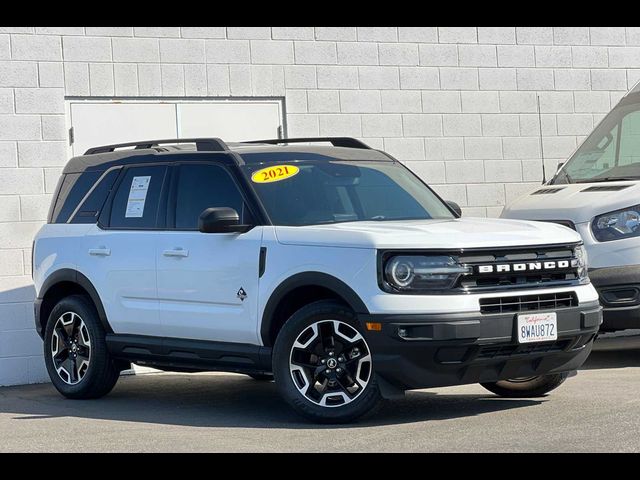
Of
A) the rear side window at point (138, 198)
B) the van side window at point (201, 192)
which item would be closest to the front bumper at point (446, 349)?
the van side window at point (201, 192)

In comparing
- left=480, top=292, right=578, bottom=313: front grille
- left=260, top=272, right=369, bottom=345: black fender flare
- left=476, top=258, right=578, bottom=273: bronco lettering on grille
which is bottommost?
left=480, top=292, right=578, bottom=313: front grille

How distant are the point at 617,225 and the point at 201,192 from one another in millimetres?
3445

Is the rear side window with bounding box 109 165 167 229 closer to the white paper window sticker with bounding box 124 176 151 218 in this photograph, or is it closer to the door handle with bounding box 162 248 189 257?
the white paper window sticker with bounding box 124 176 151 218

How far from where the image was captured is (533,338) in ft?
26.3

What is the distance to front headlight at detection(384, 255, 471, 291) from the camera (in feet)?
25.6

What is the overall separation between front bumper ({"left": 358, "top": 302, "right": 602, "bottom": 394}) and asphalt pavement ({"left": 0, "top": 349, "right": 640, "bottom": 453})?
0.30 meters

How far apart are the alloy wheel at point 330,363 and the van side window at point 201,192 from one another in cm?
119

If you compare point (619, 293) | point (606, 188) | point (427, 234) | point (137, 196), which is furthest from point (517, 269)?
point (137, 196)

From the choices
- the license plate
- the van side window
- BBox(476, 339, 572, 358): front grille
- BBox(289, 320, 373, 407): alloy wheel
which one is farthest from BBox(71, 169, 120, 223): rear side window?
the license plate

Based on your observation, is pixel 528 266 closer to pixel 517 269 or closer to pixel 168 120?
pixel 517 269

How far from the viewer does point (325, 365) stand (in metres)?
8.16

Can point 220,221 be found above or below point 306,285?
above

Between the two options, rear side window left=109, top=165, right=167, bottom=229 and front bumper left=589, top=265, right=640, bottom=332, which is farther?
front bumper left=589, top=265, right=640, bottom=332

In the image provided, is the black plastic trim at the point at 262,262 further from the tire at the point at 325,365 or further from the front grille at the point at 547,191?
the front grille at the point at 547,191
